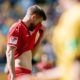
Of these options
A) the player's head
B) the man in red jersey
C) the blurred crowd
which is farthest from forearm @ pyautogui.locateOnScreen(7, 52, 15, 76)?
the blurred crowd

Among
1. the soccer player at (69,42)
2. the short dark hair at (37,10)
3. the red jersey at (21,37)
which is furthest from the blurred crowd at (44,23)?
the soccer player at (69,42)

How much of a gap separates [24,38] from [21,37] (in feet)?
0.15

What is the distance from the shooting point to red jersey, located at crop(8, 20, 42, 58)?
3992mm

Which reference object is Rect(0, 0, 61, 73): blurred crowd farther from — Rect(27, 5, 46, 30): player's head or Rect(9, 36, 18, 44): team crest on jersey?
Rect(9, 36, 18, 44): team crest on jersey

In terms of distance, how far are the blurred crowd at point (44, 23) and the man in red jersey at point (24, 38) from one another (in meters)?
3.50

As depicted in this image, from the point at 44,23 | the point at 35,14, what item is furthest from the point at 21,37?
the point at 44,23

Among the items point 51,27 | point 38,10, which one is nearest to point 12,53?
point 38,10

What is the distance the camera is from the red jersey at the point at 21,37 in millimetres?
3992

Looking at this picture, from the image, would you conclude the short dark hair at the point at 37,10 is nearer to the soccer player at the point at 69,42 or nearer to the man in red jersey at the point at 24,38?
the man in red jersey at the point at 24,38

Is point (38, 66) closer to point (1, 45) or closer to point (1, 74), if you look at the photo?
point (1, 74)

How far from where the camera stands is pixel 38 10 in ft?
13.5

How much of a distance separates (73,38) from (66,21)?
159mm

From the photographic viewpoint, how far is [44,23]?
28.0 ft

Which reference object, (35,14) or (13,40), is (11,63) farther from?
(35,14)
